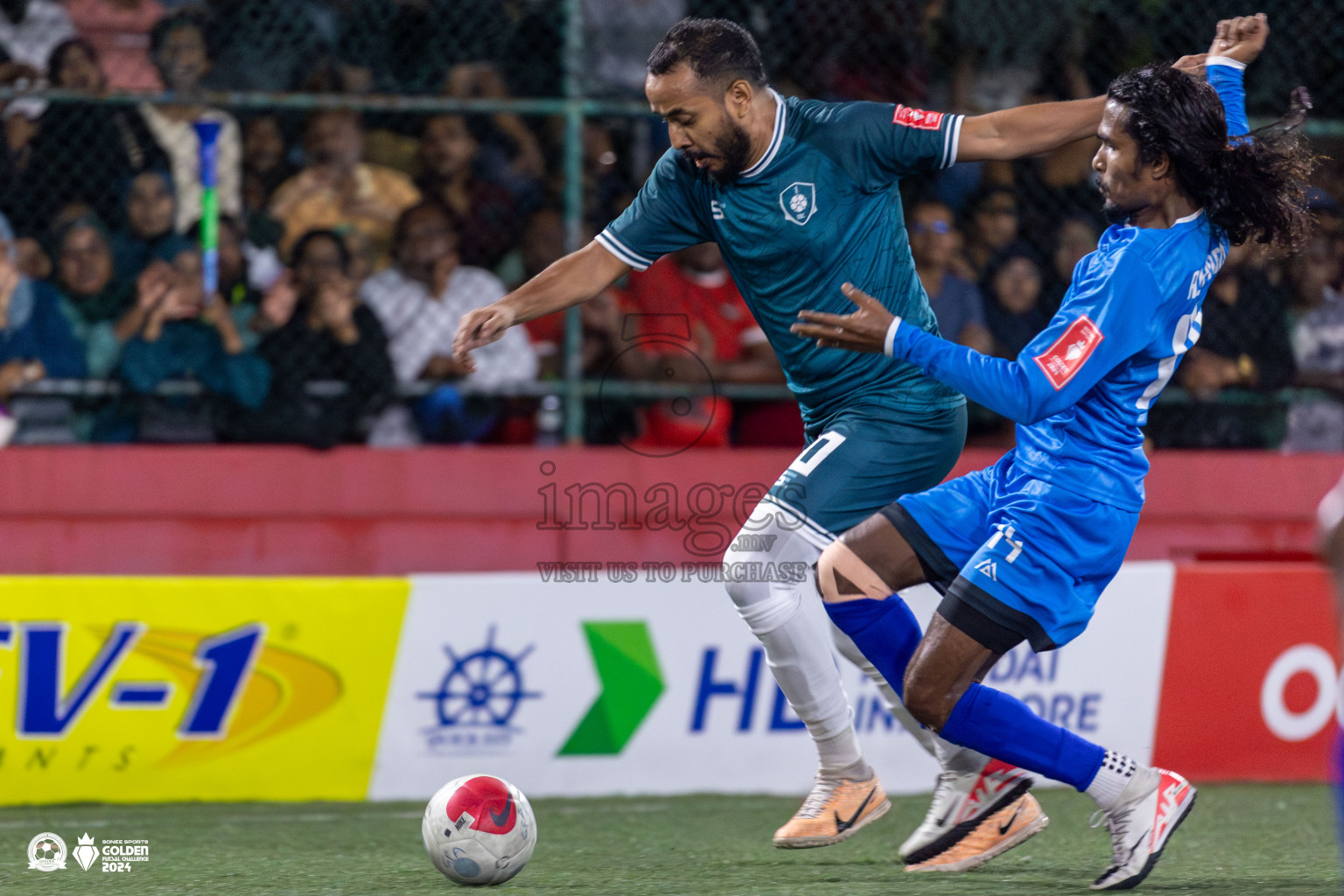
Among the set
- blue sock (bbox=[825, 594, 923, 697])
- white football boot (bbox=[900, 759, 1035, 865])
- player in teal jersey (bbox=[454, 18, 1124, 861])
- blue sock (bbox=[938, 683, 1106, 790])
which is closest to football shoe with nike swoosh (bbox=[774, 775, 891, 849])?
player in teal jersey (bbox=[454, 18, 1124, 861])

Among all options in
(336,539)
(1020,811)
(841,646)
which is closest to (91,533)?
(336,539)

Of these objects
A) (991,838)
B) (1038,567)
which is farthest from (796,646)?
(1038,567)

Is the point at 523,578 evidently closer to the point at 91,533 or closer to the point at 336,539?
the point at 336,539

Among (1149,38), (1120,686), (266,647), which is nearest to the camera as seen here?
(266,647)

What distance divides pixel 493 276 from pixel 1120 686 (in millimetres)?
3127

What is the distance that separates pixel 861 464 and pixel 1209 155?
1.18 m

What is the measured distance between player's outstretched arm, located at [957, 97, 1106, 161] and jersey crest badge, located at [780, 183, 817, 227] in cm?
40

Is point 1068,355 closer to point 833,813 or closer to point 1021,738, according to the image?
point 1021,738

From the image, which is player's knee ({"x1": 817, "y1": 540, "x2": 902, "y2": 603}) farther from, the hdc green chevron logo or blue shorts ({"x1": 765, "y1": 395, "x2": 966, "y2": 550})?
the hdc green chevron logo

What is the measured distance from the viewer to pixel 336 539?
6.70m

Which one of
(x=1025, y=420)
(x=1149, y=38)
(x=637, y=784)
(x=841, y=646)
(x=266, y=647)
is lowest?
(x=637, y=784)

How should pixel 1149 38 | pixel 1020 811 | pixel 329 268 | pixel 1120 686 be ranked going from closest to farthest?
pixel 1020 811
pixel 1120 686
pixel 329 268
pixel 1149 38

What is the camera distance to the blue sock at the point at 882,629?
4180 millimetres

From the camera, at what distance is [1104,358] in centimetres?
361
